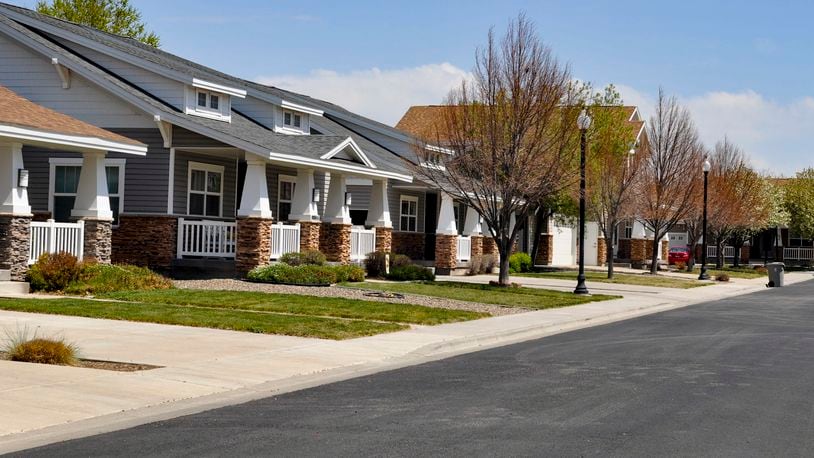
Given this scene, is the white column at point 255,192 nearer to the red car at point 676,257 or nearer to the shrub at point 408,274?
the shrub at point 408,274

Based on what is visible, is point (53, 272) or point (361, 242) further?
point (361, 242)

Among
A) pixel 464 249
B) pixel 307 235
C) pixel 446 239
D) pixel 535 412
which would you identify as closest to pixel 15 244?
pixel 307 235

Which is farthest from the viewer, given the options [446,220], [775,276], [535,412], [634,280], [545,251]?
[545,251]

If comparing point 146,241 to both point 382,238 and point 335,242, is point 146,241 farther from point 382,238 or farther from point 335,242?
point 382,238

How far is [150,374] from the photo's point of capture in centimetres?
1277

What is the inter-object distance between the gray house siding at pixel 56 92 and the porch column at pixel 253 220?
3.25 m

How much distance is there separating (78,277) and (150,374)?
11.5 metres

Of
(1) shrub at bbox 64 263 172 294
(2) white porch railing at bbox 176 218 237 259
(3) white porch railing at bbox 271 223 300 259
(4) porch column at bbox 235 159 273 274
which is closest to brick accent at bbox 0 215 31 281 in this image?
(1) shrub at bbox 64 263 172 294

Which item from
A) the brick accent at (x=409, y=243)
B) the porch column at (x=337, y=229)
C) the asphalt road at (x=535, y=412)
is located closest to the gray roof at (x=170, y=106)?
the porch column at (x=337, y=229)

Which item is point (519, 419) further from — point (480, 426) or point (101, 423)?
point (101, 423)

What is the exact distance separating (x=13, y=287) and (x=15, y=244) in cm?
94

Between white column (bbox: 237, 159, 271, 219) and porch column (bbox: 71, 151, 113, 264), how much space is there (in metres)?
3.99

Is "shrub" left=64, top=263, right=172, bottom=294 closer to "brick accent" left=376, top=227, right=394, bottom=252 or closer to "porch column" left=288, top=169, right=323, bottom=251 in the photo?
"porch column" left=288, top=169, right=323, bottom=251

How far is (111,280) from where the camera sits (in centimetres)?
2375
